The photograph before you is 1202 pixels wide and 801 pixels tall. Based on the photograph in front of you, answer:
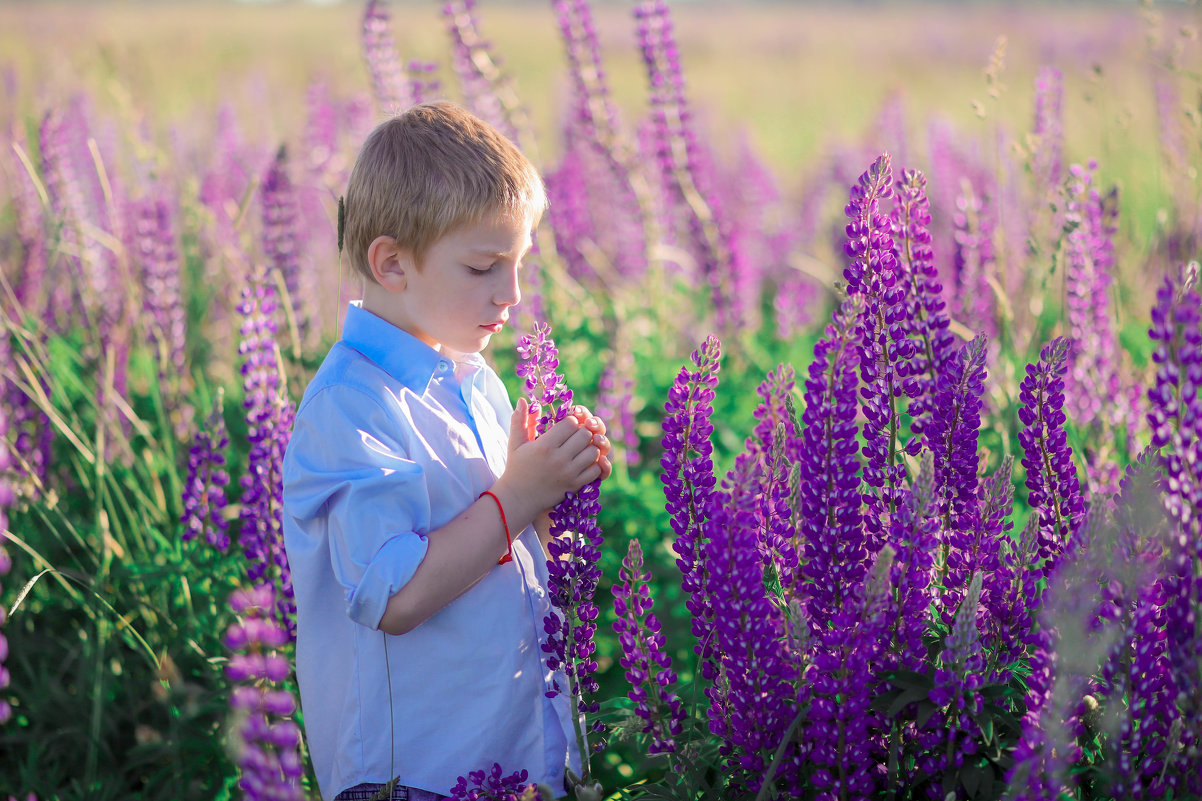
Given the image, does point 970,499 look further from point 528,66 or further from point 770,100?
point 528,66

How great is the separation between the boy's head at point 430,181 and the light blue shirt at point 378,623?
0.19 m

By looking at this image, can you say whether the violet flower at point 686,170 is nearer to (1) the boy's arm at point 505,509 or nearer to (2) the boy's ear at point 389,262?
(2) the boy's ear at point 389,262

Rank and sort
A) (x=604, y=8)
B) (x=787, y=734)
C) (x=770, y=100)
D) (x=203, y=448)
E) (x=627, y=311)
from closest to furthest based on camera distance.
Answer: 1. (x=787, y=734)
2. (x=203, y=448)
3. (x=627, y=311)
4. (x=770, y=100)
5. (x=604, y=8)

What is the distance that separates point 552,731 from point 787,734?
2.14 ft

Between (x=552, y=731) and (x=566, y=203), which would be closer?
(x=552, y=731)

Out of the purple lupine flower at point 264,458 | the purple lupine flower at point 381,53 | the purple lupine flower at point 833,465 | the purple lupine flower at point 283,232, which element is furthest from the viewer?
the purple lupine flower at point 381,53

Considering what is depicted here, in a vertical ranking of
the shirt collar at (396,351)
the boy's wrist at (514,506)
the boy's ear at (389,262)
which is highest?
the boy's ear at (389,262)

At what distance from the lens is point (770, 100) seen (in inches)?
696

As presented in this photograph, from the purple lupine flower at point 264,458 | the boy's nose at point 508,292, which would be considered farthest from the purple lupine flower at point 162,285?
the boy's nose at point 508,292

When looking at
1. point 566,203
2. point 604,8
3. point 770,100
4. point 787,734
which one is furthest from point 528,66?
point 604,8

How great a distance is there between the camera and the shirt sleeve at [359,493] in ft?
5.64

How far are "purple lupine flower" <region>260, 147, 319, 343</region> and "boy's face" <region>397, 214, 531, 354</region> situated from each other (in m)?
1.40

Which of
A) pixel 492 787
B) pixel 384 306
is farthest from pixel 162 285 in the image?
pixel 492 787

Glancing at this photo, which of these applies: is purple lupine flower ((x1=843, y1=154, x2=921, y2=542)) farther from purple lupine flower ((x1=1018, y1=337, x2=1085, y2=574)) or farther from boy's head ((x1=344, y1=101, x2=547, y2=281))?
boy's head ((x1=344, y1=101, x2=547, y2=281))
